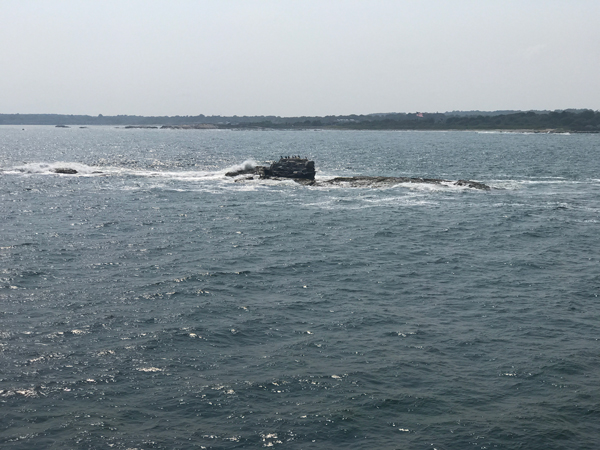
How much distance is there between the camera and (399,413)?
25.6m

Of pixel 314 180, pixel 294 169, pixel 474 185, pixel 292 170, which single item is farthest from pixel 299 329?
pixel 292 170

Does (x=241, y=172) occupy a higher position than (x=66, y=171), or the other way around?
(x=241, y=172)

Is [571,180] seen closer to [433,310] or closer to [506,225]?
[506,225]

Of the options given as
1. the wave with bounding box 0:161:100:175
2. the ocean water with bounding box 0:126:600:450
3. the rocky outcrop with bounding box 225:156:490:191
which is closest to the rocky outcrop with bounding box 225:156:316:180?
the rocky outcrop with bounding box 225:156:490:191

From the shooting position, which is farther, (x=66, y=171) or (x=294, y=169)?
(x=66, y=171)

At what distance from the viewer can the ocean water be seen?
2458 centimetres

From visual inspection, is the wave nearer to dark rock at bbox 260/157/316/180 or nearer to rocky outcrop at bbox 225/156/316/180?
rocky outcrop at bbox 225/156/316/180

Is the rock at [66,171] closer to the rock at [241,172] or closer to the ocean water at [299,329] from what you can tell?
the rock at [241,172]

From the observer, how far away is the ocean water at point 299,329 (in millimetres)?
24578

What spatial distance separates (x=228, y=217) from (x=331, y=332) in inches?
1447

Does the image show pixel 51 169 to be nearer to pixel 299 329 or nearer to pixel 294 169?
pixel 294 169

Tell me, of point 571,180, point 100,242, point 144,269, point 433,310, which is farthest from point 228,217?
point 571,180

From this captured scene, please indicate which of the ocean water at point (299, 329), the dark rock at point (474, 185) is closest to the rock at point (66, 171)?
the ocean water at point (299, 329)

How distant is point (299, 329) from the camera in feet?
112
